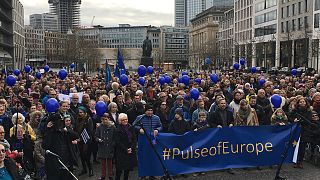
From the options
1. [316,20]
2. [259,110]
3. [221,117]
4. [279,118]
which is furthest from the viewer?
[316,20]

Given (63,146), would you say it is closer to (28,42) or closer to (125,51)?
(125,51)

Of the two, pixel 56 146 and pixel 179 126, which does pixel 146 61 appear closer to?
pixel 179 126

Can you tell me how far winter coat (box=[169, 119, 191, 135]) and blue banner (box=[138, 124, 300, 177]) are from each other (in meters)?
0.36

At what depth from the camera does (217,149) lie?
9312 mm

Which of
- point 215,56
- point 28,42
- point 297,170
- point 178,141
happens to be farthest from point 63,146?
point 28,42

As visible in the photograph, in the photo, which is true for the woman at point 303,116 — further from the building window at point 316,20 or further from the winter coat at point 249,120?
the building window at point 316,20

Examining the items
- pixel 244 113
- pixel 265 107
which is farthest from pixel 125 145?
pixel 265 107

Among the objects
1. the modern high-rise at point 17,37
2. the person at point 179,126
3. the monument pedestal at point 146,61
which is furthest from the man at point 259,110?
the modern high-rise at point 17,37

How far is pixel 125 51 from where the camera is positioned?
124 meters

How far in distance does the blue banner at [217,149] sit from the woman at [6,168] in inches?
132

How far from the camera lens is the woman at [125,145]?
8.57m

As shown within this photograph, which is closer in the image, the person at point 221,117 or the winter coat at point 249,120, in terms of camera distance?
the person at point 221,117

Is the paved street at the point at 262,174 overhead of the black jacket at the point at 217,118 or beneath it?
beneath

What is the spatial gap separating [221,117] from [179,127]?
1.03 m
